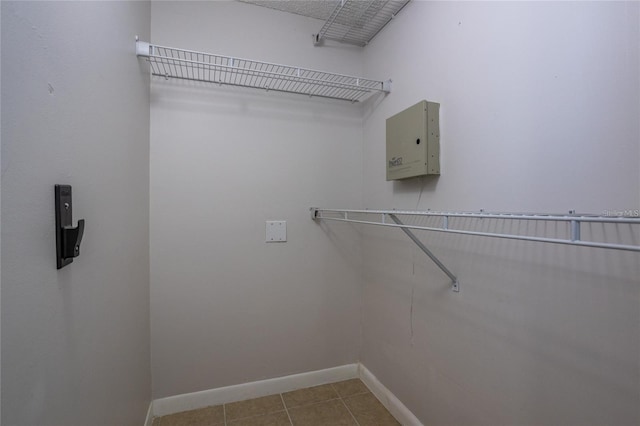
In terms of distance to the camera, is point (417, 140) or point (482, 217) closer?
point (482, 217)

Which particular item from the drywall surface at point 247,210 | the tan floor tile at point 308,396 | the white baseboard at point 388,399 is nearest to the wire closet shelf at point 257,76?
the drywall surface at point 247,210

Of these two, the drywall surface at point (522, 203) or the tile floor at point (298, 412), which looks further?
the tile floor at point (298, 412)

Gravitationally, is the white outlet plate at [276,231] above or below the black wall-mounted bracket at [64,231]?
below

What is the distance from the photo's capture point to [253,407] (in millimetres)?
1603

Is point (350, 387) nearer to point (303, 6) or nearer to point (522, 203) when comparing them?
point (522, 203)

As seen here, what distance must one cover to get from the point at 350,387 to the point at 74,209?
1.82 meters

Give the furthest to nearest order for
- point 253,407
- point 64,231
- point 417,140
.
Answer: point 253,407, point 417,140, point 64,231

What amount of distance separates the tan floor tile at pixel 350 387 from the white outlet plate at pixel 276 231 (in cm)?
106

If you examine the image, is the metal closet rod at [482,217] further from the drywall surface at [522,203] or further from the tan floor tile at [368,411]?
the tan floor tile at [368,411]

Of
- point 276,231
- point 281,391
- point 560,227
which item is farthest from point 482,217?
point 281,391

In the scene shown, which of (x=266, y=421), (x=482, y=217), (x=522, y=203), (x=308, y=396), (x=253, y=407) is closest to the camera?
(x=482, y=217)

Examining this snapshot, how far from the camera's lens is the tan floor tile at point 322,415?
4.92ft

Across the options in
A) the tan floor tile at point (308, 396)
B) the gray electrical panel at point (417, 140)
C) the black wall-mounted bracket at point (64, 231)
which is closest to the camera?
the black wall-mounted bracket at point (64, 231)

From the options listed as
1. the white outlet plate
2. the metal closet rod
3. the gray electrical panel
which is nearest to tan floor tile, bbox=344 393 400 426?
the metal closet rod
